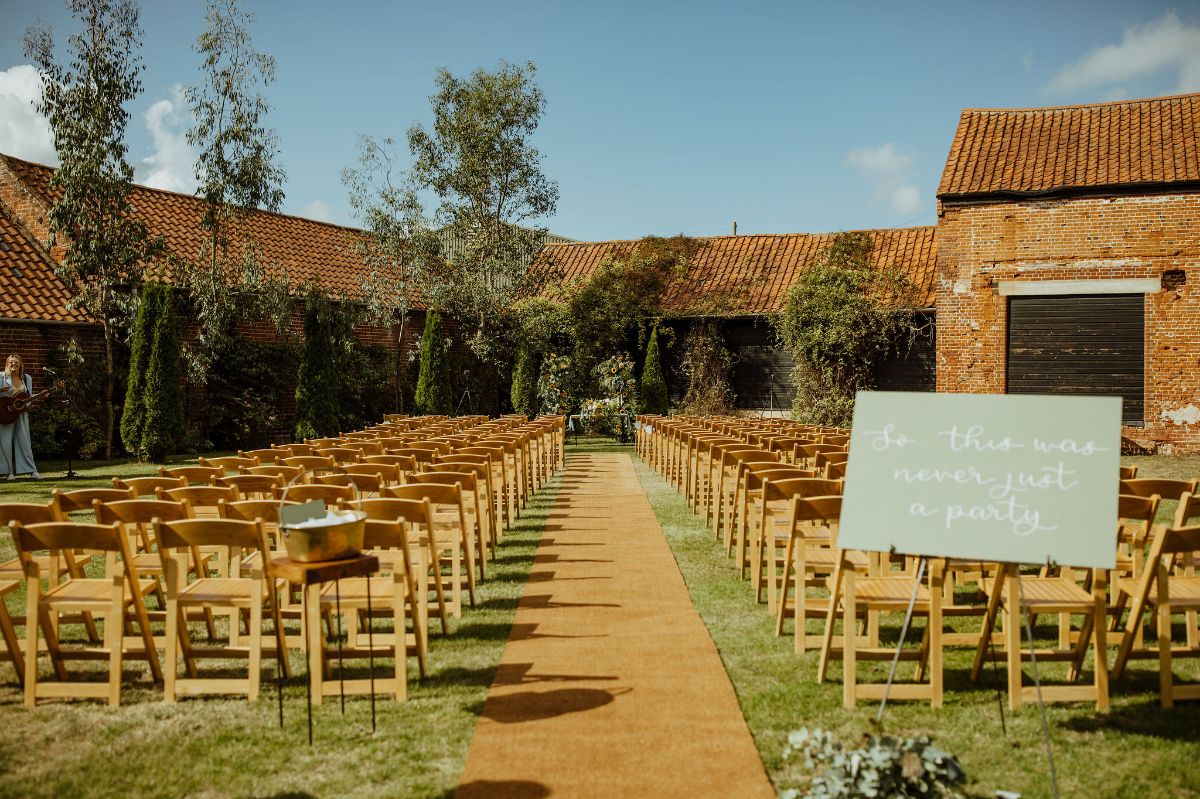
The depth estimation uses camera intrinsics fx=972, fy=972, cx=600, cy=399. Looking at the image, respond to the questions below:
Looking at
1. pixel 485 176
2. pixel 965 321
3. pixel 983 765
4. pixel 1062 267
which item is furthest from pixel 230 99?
pixel 983 765

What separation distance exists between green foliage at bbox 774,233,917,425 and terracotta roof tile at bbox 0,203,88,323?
16.1m

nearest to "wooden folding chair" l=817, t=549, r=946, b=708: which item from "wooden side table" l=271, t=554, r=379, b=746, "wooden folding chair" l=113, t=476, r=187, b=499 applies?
"wooden side table" l=271, t=554, r=379, b=746

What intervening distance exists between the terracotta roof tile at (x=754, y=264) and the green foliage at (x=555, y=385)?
3752 mm

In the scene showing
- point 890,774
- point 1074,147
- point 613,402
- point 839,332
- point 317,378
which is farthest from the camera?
point 613,402

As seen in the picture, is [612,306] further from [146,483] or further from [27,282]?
[146,483]

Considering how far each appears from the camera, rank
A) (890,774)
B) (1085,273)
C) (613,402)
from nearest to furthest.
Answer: (890,774) < (1085,273) < (613,402)

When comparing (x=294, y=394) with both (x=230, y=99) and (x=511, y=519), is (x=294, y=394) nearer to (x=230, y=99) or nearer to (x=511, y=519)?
(x=230, y=99)

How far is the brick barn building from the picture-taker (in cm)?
1916

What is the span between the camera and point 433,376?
25.3 meters

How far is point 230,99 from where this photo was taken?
19891 millimetres

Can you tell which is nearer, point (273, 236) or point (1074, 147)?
point (1074, 147)

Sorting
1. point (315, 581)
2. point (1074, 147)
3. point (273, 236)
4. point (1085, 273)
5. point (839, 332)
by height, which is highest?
point (1074, 147)

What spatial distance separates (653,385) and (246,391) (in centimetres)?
1019

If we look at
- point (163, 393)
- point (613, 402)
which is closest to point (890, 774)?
point (163, 393)
